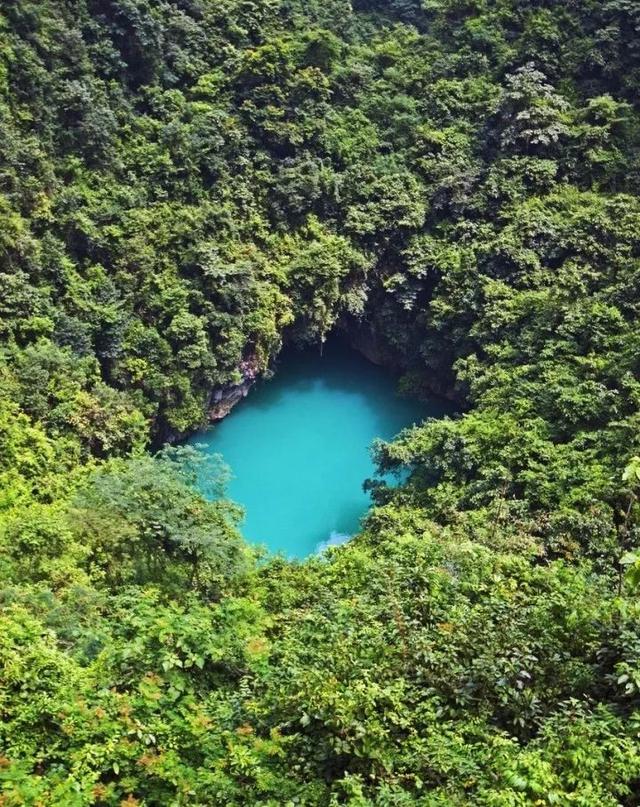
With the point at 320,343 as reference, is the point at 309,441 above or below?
below

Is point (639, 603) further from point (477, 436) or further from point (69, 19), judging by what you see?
point (69, 19)

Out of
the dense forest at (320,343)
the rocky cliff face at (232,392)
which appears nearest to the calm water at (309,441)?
the rocky cliff face at (232,392)

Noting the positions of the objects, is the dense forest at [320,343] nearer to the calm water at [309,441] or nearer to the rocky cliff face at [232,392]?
the rocky cliff face at [232,392]

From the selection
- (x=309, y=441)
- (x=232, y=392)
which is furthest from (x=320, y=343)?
(x=309, y=441)

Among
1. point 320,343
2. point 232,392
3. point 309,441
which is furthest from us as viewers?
point 320,343

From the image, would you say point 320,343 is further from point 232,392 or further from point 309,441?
point 309,441

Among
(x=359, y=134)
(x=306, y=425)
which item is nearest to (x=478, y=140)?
(x=359, y=134)

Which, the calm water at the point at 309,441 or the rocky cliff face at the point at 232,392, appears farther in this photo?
the rocky cliff face at the point at 232,392

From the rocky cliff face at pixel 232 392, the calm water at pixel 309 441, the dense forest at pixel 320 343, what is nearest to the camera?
the dense forest at pixel 320 343
